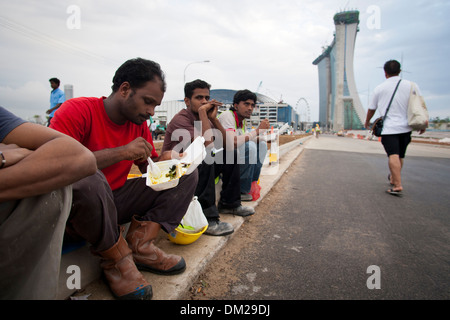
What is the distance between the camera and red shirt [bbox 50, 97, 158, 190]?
61.2 inches

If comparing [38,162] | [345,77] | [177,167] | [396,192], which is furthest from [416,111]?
[345,77]

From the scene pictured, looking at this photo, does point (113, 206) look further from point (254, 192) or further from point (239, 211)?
point (254, 192)

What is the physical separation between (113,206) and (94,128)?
1.95 ft

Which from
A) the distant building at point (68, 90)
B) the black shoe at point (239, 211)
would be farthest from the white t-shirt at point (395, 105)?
the distant building at point (68, 90)

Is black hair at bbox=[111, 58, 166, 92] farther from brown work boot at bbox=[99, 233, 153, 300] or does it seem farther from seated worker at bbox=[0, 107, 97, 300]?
brown work boot at bbox=[99, 233, 153, 300]

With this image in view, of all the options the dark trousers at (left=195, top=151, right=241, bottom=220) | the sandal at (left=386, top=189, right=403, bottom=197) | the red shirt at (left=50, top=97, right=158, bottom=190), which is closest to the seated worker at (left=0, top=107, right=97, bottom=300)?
the red shirt at (left=50, top=97, right=158, bottom=190)

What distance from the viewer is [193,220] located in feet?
6.79

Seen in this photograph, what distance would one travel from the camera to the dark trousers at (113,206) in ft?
4.09

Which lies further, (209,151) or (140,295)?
(209,151)

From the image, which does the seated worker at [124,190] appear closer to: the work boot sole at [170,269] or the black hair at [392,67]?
the work boot sole at [170,269]

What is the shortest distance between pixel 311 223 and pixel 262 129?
1.49 metres

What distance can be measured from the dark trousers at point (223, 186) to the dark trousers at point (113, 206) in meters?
0.41
